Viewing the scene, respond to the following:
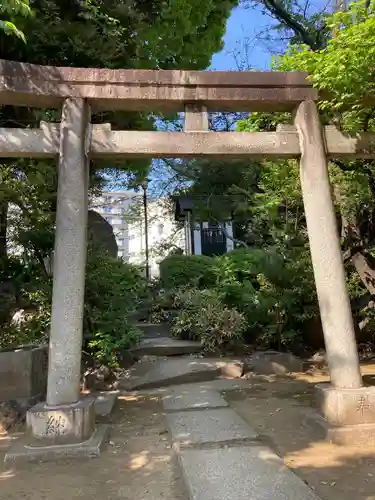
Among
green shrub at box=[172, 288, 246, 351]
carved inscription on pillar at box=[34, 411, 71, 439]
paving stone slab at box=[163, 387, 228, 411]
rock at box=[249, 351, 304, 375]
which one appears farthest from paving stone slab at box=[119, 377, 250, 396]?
carved inscription on pillar at box=[34, 411, 71, 439]

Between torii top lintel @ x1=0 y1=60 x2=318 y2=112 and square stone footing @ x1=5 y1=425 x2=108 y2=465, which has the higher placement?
torii top lintel @ x1=0 y1=60 x2=318 y2=112

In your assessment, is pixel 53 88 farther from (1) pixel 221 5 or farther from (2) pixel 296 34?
(2) pixel 296 34

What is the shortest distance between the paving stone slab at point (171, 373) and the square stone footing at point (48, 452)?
322 centimetres

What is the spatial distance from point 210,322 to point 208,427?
4960mm

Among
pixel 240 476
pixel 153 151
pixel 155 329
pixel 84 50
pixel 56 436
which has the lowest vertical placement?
pixel 240 476

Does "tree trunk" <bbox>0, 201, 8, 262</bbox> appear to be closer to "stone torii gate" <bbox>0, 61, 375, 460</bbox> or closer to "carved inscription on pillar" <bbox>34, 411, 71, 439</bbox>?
"stone torii gate" <bbox>0, 61, 375, 460</bbox>

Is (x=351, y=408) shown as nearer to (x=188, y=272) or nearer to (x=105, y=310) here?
(x=105, y=310)

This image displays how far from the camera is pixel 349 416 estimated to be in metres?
5.10

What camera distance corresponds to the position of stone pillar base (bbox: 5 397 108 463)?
15.6ft

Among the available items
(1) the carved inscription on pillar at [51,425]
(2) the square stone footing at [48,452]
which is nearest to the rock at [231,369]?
(2) the square stone footing at [48,452]

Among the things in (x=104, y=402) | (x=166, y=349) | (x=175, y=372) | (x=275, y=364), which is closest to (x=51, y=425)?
(x=104, y=402)

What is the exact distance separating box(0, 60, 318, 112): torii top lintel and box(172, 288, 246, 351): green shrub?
560 cm

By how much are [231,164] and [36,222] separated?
32.9 feet

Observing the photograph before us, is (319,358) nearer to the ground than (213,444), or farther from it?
farther from it
